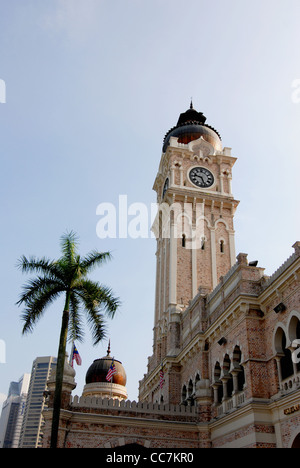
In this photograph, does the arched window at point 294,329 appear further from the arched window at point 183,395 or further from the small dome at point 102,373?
the small dome at point 102,373

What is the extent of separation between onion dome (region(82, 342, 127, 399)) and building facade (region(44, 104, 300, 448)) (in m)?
9.03

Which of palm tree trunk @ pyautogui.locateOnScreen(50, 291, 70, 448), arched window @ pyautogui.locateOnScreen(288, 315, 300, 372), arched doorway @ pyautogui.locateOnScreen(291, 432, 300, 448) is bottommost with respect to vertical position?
arched doorway @ pyautogui.locateOnScreen(291, 432, 300, 448)

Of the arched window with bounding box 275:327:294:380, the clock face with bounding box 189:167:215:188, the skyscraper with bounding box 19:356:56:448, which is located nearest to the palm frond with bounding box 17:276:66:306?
the arched window with bounding box 275:327:294:380

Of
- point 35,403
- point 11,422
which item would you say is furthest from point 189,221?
point 11,422

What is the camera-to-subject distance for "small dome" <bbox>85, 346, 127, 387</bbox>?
50406mm

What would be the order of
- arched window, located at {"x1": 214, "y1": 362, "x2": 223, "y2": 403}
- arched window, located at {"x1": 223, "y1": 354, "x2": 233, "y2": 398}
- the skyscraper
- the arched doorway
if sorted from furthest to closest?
the skyscraper, arched window, located at {"x1": 214, "y1": 362, "x2": 223, "y2": 403}, arched window, located at {"x1": 223, "y1": 354, "x2": 233, "y2": 398}, the arched doorway

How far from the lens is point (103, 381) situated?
50125 millimetres

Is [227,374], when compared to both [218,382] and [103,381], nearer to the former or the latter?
[218,382]

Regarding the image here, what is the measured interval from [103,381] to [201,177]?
2397 cm

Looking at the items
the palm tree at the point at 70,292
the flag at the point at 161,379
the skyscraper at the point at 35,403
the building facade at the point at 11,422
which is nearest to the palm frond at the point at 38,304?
the palm tree at the point at 70,292

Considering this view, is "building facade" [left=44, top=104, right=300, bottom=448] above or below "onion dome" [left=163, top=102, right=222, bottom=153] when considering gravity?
below

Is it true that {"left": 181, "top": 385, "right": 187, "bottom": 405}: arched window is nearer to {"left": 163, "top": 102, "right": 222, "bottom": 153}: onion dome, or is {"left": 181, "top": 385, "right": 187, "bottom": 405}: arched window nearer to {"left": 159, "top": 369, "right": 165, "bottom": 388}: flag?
{"left": 159, "top": 369, "right": 165, "bottom": 388}: flag

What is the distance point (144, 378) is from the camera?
41156mm

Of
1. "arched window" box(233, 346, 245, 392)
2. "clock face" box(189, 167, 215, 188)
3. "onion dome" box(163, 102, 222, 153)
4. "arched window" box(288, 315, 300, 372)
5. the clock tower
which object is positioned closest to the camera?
"arched window" box(288, 315, 300, 372)
